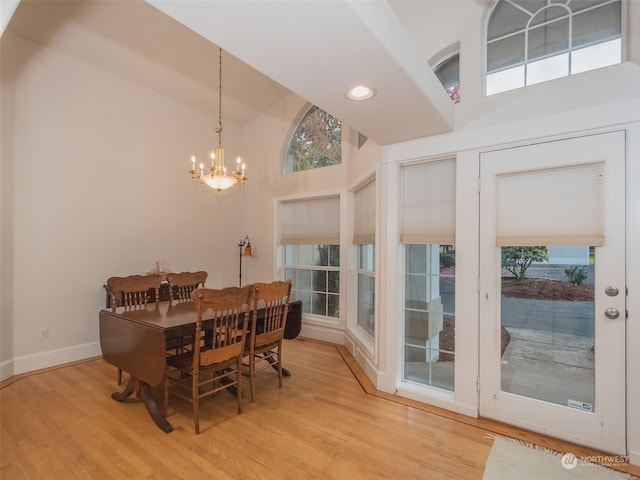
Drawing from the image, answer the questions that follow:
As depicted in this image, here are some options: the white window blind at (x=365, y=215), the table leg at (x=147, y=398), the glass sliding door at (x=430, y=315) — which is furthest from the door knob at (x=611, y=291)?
the table leg at (x=147, y=398)

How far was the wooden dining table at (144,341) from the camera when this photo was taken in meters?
2.18

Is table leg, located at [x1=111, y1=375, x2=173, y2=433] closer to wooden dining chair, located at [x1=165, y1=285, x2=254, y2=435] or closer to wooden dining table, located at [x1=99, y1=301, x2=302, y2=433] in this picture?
wooden dining table, located at [x1=99, y1=301, x2=302, y2=433]

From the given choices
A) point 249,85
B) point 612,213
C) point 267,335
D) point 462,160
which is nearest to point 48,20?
point 249,85

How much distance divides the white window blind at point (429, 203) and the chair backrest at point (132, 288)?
2.55 meters

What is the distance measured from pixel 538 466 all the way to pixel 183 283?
341 centimetres

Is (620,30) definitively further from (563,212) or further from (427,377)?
(427,377)

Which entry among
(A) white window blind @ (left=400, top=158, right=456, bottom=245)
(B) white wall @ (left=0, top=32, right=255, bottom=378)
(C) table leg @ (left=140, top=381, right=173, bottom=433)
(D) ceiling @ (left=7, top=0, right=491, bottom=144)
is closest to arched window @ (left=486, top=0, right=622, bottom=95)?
(D) ceiling @ (left=7, top=0, right=491, bottom=144)

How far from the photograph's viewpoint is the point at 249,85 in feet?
14.7

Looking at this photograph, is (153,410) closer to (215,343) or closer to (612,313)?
(215,343)

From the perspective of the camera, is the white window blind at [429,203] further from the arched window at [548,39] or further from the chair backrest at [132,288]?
the chair backrest at [132,288]

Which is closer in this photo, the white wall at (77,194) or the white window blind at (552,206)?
the white window blind at (552,206)

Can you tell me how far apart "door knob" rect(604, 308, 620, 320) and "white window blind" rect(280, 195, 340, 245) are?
271cm

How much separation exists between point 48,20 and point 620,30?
15.3 ft

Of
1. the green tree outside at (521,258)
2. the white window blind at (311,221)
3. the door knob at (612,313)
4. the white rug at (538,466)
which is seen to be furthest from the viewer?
the white window blind at (311,221)
